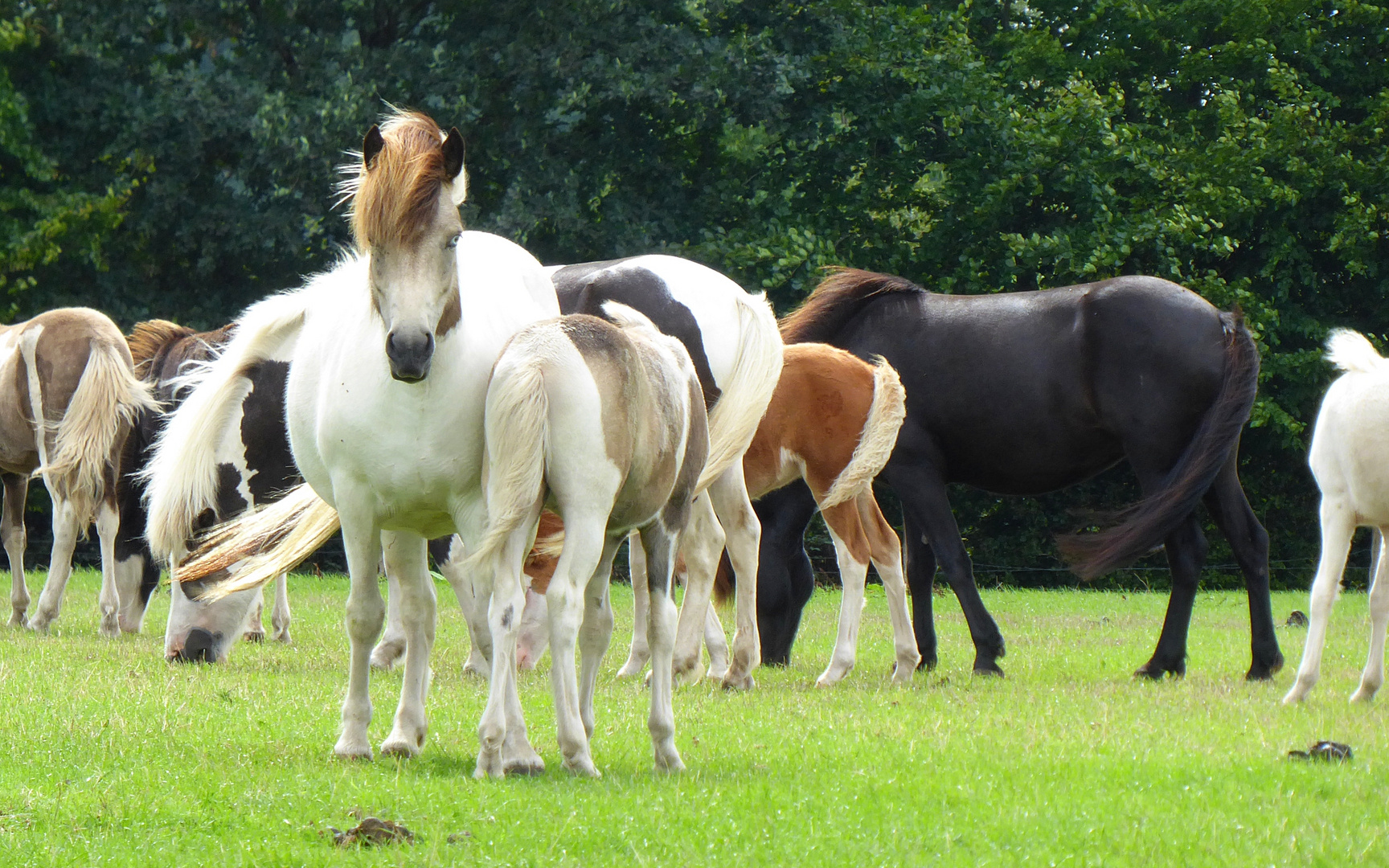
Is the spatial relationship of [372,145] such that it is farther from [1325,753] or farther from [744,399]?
[1325,753]

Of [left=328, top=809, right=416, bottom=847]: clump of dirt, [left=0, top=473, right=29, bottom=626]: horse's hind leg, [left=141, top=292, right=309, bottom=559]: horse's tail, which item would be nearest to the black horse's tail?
[left=141, top=292, right=309, bottom=559]: horse's tail

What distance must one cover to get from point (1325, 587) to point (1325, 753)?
164cm

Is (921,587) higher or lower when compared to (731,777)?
lower

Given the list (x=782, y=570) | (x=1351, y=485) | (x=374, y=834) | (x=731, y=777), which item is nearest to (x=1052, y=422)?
(x=782, y=570)

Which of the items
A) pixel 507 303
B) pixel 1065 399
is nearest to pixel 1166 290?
pixel 1065 399

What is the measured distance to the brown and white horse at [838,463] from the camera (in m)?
7.62

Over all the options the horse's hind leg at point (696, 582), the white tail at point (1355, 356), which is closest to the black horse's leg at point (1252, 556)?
the white tail at point (1355, 356)

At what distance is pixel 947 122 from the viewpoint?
20078mm

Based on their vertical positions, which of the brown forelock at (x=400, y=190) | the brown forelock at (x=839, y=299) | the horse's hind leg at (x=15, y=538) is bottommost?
the horse's hind leg at (x=15, y=538)

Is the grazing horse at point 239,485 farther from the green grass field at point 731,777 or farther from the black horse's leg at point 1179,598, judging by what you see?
the black horse's leg at point 1179,598

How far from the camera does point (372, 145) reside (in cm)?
448

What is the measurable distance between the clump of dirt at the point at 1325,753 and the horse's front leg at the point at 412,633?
3.11 m

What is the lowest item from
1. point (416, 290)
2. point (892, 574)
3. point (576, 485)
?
point (892, 574)

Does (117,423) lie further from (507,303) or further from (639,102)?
(639,102)
